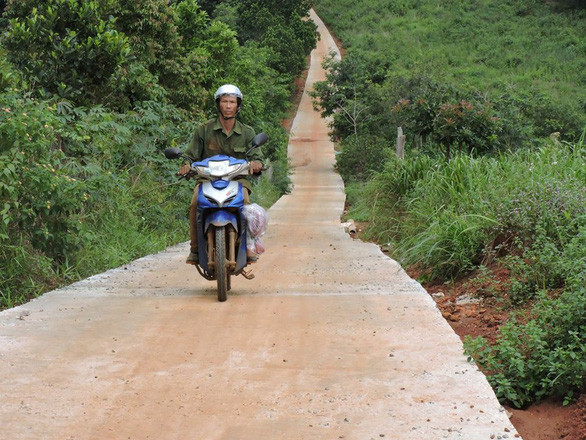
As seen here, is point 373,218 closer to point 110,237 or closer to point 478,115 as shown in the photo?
point 478,115

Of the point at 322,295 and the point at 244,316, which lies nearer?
the point at 244,316

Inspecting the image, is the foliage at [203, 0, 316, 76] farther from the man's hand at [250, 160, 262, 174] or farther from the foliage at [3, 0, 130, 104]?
the man's hand at [250, 160, 262, 174]

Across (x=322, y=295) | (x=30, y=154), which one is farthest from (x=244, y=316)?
(x=30, y=154)

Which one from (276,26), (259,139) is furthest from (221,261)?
(276,26)

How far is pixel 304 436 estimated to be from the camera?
3.88m

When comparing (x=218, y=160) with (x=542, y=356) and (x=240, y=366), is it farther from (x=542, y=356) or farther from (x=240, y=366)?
(x=542, y=356)

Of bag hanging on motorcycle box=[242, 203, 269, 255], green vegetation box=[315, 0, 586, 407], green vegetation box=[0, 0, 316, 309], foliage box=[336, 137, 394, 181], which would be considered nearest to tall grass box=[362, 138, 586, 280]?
green vegetation box=[315, 0, 586, 407]

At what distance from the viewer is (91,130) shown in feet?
37.4

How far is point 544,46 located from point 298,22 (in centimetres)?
1788

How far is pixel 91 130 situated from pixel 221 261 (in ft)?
16.7

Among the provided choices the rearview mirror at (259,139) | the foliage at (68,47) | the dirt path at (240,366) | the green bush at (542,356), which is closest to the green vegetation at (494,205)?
the green bush at (542,356)

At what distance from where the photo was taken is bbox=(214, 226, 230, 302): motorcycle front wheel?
708 cm

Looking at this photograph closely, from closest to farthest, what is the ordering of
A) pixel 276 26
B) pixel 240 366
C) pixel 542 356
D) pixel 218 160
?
pixel 542 356, pixel 240 366, pixel 218 160, pixel 276 26

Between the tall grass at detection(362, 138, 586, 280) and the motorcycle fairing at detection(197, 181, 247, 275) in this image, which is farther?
the motorcycle fairing at detection(197, 181, 247, 275)
